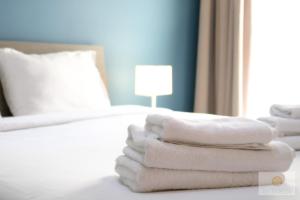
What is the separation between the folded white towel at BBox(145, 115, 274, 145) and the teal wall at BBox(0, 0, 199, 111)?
1975 mm

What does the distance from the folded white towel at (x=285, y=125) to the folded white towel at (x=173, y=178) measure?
461mm

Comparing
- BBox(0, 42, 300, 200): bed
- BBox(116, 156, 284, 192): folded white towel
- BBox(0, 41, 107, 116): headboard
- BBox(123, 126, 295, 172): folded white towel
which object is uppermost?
BBox(0, 41, 107, 116): headboard

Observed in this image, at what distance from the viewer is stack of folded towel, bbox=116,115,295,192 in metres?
1.11

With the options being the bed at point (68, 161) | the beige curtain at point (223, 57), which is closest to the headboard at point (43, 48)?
the bed at point (68, 161)

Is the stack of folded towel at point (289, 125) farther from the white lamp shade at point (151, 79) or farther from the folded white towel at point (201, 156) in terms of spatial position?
the white lamp shade at point (151, 79)

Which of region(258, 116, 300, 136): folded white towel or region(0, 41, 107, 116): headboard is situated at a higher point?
region(0, 41, 107, 116): headboard

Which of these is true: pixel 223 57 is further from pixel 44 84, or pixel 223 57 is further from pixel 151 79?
pixel 44 84

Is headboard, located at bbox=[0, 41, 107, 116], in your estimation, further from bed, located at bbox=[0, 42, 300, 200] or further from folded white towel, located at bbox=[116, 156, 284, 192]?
folded white towel, located at bbox=[116, 156, 284, 192]

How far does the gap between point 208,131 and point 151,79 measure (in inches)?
86.7

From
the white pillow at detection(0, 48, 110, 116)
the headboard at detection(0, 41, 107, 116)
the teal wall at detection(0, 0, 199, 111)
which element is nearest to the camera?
the white pillow at detection(0, 48, 110, 116)

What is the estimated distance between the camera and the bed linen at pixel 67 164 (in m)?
1.12

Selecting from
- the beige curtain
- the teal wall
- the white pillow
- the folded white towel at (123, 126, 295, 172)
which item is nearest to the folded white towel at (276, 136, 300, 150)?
the folded white towel at (123, 126, 295, 172)

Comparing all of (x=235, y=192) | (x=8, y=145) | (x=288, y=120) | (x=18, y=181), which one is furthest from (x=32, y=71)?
(x=235, y=192)

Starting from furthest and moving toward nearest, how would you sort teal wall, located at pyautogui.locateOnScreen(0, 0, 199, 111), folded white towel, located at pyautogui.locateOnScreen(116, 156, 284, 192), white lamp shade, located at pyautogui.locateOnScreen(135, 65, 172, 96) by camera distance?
1. white lamp shade, located at pyautogui.locateOnScreen(135, 65, 172, 96)
2. teal wall, located at pyautogui.locateOnScreen(0, 0, 199, 111)
3. folded white towel, located at pyautogui.locateOnScreen(116, 156, 284, 192)
